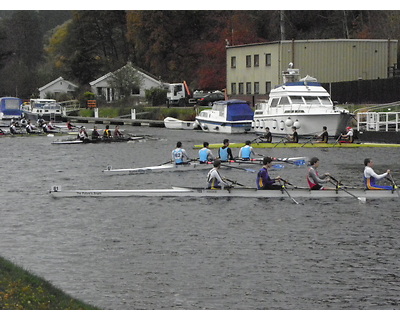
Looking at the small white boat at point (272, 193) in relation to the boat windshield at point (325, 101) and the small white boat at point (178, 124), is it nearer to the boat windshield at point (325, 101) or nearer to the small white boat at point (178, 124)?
the boat windshield at point (325, 101)

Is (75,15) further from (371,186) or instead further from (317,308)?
(317,308)

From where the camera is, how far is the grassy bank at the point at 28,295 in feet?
46.9

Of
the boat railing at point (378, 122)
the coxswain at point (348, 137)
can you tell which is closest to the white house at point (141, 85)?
the boat railing at point (378, 122)

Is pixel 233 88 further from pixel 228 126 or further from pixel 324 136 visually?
pixel 324 136

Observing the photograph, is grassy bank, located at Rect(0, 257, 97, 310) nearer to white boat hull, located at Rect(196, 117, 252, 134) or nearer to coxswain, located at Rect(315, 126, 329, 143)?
coxswain, located at Rect(315, 126, 329, 143)

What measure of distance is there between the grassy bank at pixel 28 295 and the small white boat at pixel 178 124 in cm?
5488

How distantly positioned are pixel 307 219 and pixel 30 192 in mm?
13594

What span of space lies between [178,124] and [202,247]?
5101 centimetres

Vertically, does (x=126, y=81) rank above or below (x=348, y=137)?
above

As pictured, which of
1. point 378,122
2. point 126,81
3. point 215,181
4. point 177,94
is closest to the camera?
point 215,181

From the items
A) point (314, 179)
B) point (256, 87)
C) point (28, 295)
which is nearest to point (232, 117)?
point (256, 87)

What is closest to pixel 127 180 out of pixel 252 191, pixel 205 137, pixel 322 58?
pixel 252 191

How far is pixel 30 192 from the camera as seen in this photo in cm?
3400

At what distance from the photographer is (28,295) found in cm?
1488
